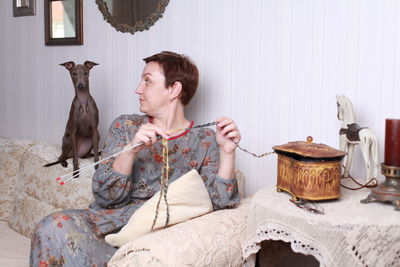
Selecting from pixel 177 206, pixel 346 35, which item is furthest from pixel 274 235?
pixel 346 35

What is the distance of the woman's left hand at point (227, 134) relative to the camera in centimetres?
174

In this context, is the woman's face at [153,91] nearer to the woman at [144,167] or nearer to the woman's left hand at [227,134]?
the woman at [144,167]

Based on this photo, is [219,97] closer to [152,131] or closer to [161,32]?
[161,32]

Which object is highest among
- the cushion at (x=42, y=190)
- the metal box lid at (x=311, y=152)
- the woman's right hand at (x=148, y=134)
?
the woman's right hand at (x=148, y=134)

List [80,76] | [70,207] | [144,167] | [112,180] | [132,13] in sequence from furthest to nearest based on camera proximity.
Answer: [132,13] < [80,76] < [70,207] < [144,167] < [112,180]

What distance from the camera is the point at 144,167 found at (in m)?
1.93

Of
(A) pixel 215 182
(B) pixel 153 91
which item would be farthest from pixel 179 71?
(A) pixel 215 182

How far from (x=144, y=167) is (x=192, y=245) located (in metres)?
0.57

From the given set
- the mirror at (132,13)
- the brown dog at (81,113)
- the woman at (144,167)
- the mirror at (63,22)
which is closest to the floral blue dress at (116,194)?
the woman at (144,167)

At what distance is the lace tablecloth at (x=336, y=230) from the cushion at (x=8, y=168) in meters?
1.63

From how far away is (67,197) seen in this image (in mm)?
2281

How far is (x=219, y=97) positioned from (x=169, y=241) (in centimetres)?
98

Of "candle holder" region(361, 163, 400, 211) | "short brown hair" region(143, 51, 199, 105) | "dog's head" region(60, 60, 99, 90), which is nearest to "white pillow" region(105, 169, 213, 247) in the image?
"short brown hair" region(143, 51, 199, 105)

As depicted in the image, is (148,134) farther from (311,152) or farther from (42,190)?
(42,190)
